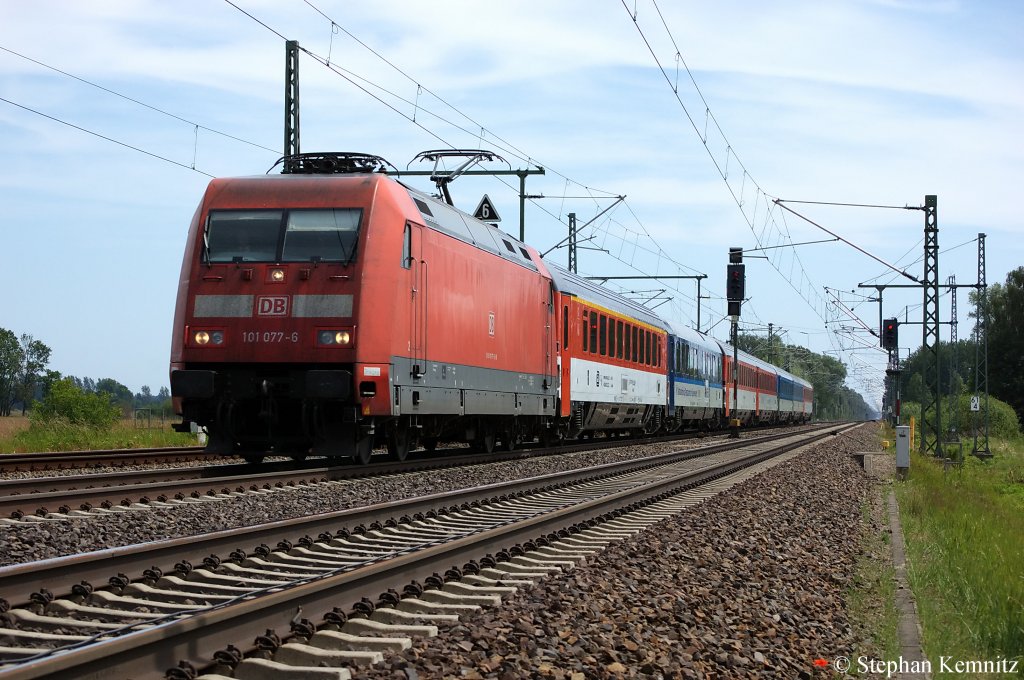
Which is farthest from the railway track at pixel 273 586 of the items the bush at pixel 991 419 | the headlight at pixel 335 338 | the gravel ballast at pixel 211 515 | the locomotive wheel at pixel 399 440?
the bush at pixel 991 419

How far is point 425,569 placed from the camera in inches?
287

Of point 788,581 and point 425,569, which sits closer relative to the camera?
point 425,569

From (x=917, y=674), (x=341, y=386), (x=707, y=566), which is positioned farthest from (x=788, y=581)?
(x=341, y=386)

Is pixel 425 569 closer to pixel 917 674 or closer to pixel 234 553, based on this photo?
pixel 234 553

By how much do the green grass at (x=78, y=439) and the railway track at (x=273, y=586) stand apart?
1243cm

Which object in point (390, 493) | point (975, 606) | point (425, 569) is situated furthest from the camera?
point (390, 493)

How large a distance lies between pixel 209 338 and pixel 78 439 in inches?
362

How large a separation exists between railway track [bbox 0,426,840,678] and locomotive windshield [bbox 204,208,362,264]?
4356 millimetres

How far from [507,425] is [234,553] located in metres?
12.7

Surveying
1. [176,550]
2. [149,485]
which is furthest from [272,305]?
[176,550]

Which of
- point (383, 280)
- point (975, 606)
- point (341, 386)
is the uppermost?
point (383, 280)

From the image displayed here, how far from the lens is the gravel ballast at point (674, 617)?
5.30m

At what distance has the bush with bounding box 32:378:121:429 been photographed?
2898 cm

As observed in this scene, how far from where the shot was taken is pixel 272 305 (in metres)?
14.0
